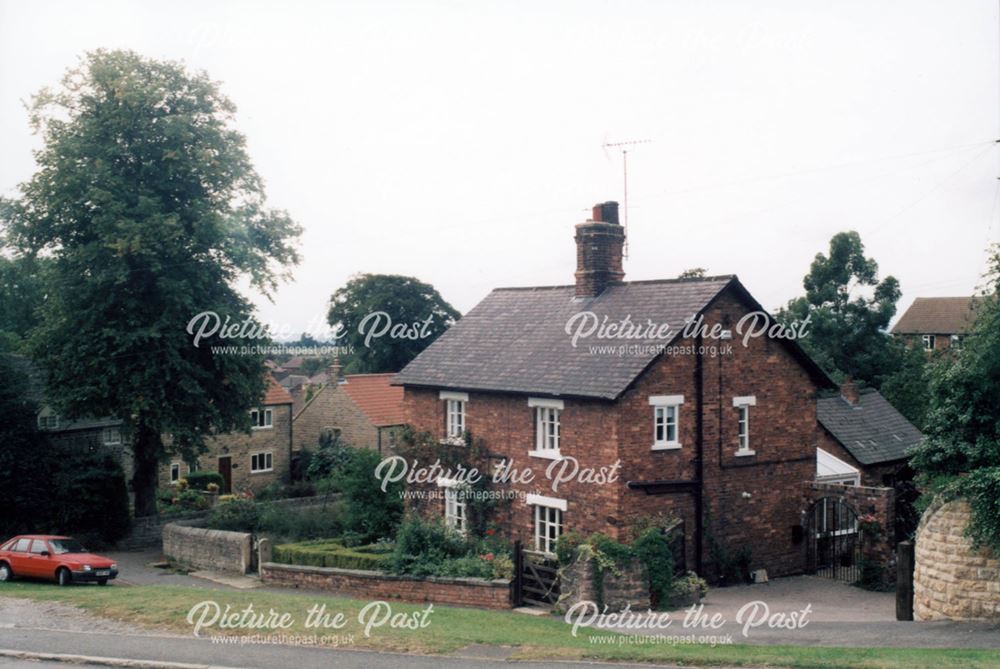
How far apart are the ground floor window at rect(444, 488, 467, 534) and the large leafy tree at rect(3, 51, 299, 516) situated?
31.9 feet

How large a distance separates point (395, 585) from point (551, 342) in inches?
324

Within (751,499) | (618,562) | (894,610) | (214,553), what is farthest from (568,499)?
(214,553)

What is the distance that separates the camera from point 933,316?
8494cm

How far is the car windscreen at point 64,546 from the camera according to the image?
25.0m

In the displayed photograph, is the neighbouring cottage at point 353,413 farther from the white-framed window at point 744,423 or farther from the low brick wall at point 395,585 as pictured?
the white-framed window at point 744,423

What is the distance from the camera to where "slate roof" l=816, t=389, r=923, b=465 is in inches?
1241

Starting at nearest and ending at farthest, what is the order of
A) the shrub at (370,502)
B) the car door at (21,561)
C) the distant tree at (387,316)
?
the car door at (21,561), the shrub at (370,502), the distant tree at (387,316)

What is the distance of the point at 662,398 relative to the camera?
77.6ft

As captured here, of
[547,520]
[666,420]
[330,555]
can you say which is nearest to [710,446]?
[666,420]

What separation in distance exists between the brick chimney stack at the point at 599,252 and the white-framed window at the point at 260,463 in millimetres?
25413

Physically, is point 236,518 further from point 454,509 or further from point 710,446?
point 710,446

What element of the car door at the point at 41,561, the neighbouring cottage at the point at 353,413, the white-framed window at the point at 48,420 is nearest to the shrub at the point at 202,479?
the neighbouring cottage at the point at 353,413

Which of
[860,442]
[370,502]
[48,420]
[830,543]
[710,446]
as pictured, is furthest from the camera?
[48,420]

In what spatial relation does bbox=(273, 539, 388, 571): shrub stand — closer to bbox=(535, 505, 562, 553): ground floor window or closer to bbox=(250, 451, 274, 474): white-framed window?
bbox=(535, 505, 562, 553): ground floor window
